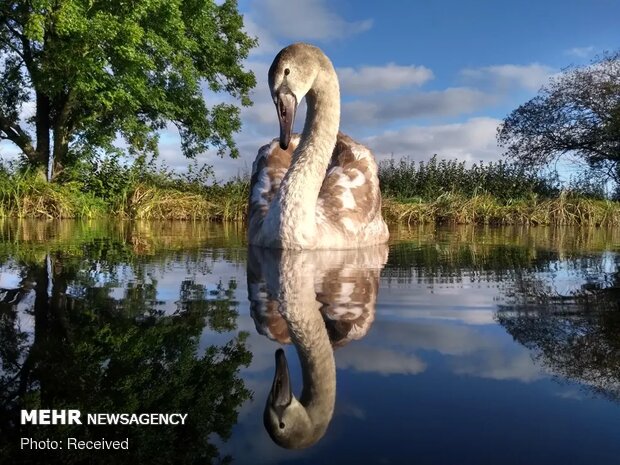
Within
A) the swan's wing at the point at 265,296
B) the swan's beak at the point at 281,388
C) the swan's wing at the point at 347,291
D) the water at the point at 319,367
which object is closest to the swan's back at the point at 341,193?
the swan's wing at the point at 347,291

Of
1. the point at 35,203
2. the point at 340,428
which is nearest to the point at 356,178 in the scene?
the point at 340,428

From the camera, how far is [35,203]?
1725 cm

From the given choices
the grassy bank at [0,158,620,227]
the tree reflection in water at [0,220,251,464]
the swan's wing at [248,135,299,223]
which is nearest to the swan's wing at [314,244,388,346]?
the tree reflection in water at [0,220,251,464]

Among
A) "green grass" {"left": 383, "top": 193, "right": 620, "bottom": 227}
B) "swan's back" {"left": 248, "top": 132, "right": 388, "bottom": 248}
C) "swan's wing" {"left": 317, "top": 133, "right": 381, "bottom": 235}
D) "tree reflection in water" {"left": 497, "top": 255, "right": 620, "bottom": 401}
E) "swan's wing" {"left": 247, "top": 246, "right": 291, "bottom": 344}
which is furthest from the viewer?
"green grass" {"left": 383, "top": 193, "right": 620, "bottom": 227}

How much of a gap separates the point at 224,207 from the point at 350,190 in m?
11.5

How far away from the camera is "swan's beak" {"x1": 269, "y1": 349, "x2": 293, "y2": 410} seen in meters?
1.64

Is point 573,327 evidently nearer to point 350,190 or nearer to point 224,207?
point 350,190

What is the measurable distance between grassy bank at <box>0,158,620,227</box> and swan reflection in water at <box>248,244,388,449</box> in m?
12.9

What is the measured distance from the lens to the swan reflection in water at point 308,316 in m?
1.51

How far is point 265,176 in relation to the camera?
778 cm

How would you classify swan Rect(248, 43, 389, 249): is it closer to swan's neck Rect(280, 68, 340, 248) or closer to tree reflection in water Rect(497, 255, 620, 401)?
swan's neck Rect(280, 68, 340, 248)

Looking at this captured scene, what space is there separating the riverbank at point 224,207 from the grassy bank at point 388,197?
28 millimetres

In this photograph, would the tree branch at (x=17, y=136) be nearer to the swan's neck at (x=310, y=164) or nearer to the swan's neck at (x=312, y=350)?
the swan's neck at (x=310, y=164)

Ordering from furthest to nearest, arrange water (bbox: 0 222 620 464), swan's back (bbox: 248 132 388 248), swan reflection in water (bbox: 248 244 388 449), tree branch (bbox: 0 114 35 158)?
tree branch (bbox: 0 114 35 158), swan's back (bbox: 248 132 388 248), swan reflection in water (bbox: 248 244 388 449), water (bbox: 0 222 620 464)
